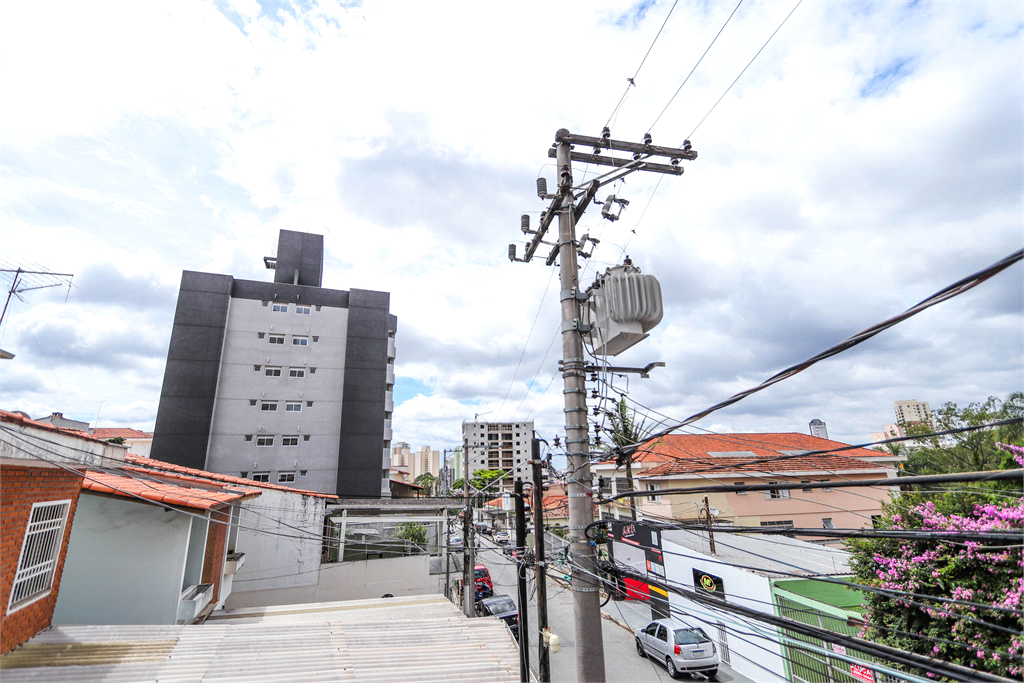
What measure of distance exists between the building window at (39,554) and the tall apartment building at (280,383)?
2779 centimetres

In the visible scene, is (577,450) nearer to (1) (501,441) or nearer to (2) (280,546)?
(2) (280,546)

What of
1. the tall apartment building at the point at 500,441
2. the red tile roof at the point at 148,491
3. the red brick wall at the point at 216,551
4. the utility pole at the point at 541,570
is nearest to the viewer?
the utility pole at the point at 541,570

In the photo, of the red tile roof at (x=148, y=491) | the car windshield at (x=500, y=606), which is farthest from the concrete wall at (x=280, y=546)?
the red tile roof at (x=148, y=491)

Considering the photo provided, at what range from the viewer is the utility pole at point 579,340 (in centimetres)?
636

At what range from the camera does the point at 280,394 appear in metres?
36.2

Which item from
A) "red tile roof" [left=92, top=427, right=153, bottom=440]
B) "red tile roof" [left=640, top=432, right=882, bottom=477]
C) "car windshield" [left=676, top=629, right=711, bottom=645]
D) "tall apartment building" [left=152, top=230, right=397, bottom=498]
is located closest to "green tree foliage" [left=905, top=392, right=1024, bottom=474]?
"red tile roof" [left=640, top=432, right=882, bottom=477]

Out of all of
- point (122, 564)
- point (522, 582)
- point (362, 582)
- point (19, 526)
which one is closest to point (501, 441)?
point (362, 582)

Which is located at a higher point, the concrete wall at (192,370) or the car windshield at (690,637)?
the concrete wall at (192,370)

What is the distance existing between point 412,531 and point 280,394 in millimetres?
15386

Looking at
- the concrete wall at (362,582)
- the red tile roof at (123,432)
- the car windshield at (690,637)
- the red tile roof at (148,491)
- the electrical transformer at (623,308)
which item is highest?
the red tile roof at (123,432)

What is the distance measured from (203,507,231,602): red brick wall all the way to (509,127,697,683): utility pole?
1075 centimetres

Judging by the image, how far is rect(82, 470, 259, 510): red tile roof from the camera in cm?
1060

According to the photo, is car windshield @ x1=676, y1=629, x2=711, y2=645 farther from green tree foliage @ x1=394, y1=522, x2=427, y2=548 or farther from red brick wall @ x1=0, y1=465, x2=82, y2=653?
red brick wall @ x1=0, y1=465, x2=82, y2=653

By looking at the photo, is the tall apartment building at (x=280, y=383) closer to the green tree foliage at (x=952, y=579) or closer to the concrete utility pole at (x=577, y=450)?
the green tree foliage at (x=952, y=579)
